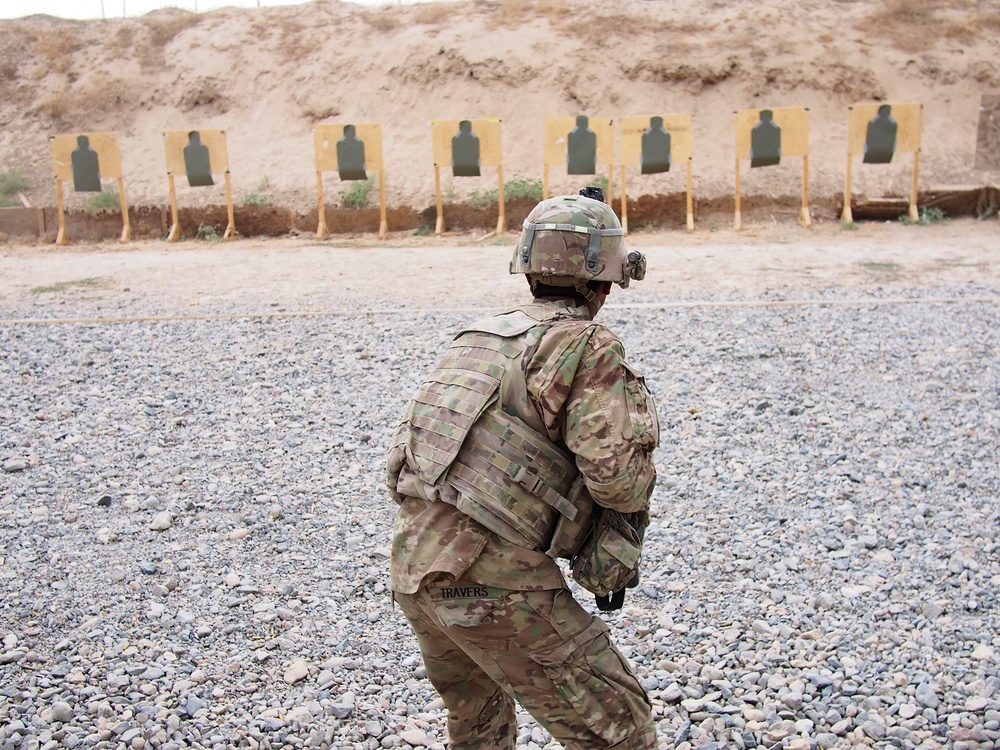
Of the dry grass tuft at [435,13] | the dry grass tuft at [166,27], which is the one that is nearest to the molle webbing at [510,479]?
the dry grass tuft at [435,13]

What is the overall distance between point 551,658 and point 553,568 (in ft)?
0.64

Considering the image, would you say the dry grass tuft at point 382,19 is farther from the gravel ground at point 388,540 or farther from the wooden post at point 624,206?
the gravel ground at point 388,540

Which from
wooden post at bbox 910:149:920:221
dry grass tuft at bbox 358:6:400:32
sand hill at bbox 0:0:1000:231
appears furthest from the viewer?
dry grass tuft at bbox 358:6:400:32

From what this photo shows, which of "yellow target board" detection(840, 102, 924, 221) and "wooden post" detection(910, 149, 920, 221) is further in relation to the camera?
"yellow target board" detection(840, 102, 924, 221)

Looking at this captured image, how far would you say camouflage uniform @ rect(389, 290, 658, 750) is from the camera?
2.01 meters

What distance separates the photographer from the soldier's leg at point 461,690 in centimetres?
217

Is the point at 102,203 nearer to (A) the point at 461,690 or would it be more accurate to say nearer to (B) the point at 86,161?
(B) the point at 86,161

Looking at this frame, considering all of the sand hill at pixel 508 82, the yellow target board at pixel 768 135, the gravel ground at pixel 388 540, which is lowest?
the gravel ground at pixel 388 540

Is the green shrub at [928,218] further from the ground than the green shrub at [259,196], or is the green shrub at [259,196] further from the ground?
the green shrub at [259,196]

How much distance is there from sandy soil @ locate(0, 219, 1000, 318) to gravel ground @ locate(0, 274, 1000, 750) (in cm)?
139

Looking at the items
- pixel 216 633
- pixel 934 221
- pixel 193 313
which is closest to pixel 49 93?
pixel 193 313

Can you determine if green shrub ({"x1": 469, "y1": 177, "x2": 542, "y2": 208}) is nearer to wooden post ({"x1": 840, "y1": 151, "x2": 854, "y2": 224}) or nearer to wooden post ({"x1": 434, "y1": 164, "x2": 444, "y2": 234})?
wooden post ({"x1": 434, "y1": 164, "x2": 444, "y2": 234})

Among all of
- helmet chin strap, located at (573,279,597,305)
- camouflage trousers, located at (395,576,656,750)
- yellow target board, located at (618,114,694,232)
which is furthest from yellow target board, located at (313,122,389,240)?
camouflage trousers, located at (395,576,656,750)

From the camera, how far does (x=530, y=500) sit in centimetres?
206
